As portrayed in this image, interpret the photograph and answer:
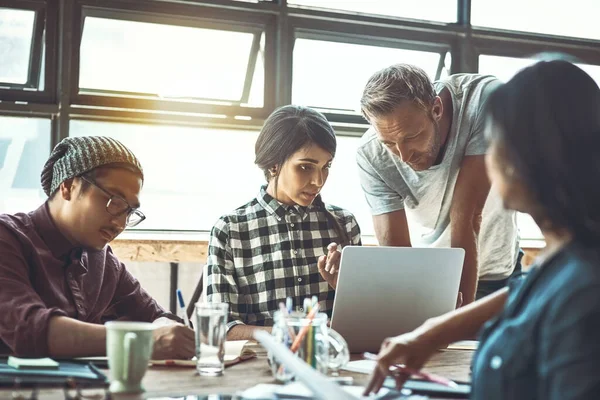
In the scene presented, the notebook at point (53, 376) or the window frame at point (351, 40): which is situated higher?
the window frame at point (351, 40)

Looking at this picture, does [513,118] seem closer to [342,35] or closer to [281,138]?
[281,138]

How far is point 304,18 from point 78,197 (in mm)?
2026

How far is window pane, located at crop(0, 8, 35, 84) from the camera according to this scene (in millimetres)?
3158

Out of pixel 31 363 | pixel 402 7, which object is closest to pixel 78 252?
pixel 31 363

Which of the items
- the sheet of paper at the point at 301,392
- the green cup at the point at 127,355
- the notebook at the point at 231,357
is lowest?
the notebook at the point at 231,357

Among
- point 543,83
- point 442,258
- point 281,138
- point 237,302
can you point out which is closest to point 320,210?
point 281,138

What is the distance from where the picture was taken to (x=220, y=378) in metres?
1.32

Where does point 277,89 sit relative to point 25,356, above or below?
above

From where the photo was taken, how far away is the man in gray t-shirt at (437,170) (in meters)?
2.17

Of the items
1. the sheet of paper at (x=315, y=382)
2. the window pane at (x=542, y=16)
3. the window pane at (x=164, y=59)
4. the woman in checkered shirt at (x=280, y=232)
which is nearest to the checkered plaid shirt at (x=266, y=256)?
the woman in checkered shirt at (x=280, y=232)

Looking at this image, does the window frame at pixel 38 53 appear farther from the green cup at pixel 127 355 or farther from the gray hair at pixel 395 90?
the green cup at pixel 127 355

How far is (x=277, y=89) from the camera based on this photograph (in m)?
3.47

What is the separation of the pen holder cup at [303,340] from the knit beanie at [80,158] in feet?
2.19

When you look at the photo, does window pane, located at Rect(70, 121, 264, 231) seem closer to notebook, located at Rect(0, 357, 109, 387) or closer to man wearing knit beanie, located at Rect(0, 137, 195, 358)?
man wearing knit beanie, located at Rect(0, 137, 195, 358)
